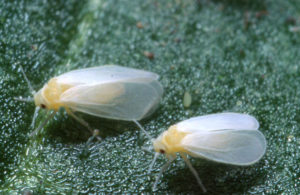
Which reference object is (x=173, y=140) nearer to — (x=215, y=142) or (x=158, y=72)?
(x=215, y=142)

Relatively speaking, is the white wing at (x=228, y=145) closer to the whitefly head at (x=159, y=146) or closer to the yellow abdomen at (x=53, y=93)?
the whitefly head at (x=159, y=146)

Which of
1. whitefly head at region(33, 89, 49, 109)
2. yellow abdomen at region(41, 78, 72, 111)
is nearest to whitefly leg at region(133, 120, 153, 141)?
yellow abdomen at region(41, 78, 72, 111)

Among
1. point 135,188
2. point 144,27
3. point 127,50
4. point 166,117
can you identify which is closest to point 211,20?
point 144,27

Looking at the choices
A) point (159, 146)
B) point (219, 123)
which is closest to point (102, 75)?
point (159, 146)

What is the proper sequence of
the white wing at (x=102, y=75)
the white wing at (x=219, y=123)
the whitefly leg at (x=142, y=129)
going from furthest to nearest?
the white wing at (x=102, y=75) → the whitefly leg at (x=142, y=129) → the white wing at (x=219, y=123)

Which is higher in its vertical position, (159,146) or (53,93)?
(53,93)

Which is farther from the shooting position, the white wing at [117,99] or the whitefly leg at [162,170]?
the white wing at [117,99]

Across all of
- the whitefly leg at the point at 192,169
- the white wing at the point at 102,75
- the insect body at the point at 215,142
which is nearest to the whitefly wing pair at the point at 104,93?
the white wing at the point at 102,75
